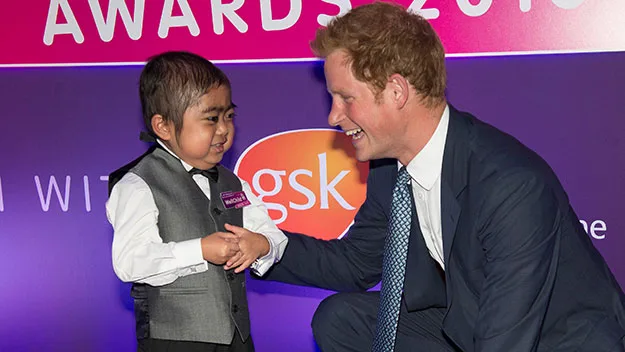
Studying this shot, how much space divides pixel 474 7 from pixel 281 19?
1.92 ft

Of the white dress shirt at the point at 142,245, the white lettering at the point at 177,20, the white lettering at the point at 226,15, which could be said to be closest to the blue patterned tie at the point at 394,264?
the white dress shirt at the point at 142,245

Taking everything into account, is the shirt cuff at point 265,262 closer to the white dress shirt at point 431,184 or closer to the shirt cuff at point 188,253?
the shirt cuff at point 188,253

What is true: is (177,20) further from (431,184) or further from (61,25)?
(431,184)

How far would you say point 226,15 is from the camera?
2.63 metres

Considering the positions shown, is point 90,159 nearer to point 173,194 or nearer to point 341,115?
point 173,194

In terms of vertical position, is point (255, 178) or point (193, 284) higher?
point (255, 178)

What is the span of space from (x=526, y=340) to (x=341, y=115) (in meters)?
0.61

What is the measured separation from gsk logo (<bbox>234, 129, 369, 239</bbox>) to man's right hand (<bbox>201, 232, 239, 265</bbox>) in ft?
2.53

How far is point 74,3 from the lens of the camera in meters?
2.76

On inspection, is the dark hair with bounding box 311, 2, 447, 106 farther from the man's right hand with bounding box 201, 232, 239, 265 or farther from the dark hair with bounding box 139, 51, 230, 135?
the man's right hand with bounding box 201, 232, 239, 265

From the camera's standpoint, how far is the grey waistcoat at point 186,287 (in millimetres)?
1962

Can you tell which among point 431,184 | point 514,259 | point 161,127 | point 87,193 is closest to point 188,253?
point 161,127

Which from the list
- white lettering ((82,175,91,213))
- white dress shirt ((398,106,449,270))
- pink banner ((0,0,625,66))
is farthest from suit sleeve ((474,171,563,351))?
white lettering ((82,175,91,213))

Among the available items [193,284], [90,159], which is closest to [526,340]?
[193,284]
